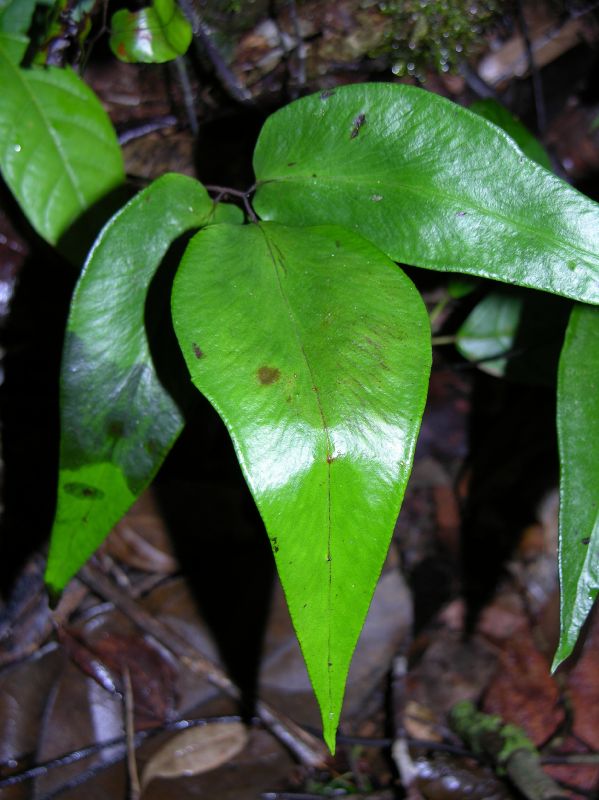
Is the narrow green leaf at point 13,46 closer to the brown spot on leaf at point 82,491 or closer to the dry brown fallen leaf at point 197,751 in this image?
the brown spot on leaf at point 82,491

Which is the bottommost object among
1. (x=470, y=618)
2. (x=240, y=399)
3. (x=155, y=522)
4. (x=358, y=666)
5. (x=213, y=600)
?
(x=470, y=618)

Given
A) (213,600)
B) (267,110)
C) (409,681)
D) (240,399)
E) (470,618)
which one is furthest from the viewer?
(470,618)

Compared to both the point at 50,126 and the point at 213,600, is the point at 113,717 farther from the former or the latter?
the point at 50,126

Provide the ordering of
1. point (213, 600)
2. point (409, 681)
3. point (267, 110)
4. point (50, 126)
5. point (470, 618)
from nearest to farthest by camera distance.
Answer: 1. point (50, 126)
2. point (267, 110)
3. point (213, 600)
4. point (409, 681)
5. point (470, 618)

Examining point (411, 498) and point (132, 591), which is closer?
point (132, 591)

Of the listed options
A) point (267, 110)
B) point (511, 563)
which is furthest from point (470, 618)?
point (267, 110)

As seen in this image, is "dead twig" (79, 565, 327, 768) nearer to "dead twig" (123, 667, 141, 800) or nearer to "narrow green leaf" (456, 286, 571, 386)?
"dead twig" (123, 667, 141, 800)

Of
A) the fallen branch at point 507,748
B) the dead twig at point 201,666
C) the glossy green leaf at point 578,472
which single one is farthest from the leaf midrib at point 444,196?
the fallen branch at point 507,748

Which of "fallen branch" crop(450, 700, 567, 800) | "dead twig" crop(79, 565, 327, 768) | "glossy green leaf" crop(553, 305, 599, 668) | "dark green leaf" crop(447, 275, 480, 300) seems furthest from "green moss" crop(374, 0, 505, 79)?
"fallen branch" crop(450, 700, 567, 800)
